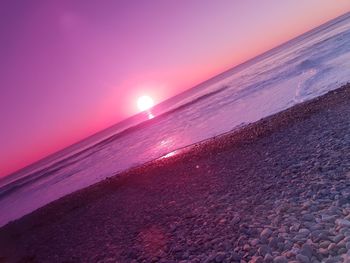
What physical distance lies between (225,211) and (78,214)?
9.37m

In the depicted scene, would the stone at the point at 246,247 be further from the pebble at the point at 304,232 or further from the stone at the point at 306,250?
the stone at the point at 306,250

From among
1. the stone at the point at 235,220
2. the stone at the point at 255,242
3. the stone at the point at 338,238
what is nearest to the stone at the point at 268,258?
the stone at the point at 255,242

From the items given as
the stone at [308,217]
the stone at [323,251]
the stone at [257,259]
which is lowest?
the stone at [308,217]

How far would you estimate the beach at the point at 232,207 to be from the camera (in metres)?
6.51

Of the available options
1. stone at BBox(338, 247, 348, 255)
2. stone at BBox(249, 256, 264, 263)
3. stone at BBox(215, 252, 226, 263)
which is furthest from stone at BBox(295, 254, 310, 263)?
stone at BBox(215, 252, 226, 263)

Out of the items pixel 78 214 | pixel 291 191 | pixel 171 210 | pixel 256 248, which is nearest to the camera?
pixel 256 248

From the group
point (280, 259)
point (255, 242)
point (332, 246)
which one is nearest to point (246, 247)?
point (255, 242)

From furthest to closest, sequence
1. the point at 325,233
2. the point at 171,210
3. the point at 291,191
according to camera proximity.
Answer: the point at 171,210, the point at 291,191, the point at 325,233

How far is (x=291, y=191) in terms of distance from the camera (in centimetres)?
837

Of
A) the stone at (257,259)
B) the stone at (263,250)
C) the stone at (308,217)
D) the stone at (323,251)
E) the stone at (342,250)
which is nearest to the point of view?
the stone at (342,250)

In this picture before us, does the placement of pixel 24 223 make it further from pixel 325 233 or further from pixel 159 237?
pixel 325 233

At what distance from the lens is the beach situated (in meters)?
6.51

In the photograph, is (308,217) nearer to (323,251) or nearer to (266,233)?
(266,233)

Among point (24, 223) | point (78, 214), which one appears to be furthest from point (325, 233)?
point (24, 223)
